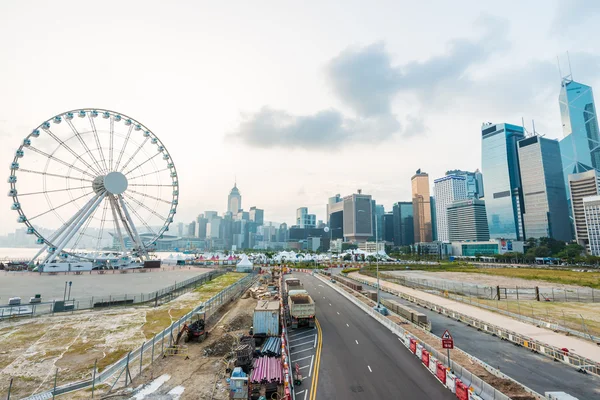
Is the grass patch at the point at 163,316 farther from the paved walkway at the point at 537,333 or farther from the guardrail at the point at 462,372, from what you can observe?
the paved walkway at the point at 537,333

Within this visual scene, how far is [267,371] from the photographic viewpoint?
18688mm

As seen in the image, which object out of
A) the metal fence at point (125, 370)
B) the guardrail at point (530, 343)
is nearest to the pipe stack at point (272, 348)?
the metal fence at point (125, 370)

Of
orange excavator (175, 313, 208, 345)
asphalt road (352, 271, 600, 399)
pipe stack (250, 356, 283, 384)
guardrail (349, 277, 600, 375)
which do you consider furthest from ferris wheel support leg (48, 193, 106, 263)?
asphalt road (352, 271, 600, 399)

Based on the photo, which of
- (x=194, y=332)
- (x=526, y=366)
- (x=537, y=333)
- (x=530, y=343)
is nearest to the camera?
(x=526, y=366)

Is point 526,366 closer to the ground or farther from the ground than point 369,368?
closer to the ground

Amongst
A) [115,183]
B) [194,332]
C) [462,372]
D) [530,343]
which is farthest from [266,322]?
[115,183]

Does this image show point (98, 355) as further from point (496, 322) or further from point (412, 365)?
point (496, 322)

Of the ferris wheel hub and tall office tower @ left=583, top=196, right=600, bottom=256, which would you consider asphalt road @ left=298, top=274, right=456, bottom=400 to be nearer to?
the ferris wheel hub

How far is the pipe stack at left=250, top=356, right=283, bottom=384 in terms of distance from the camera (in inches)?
694

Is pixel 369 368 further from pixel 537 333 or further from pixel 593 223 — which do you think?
pixel 593 223

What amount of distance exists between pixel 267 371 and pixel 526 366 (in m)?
19.0

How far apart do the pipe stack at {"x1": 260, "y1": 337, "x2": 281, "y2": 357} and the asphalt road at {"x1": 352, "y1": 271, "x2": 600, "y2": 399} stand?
15886mm

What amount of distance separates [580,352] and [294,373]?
23.9m

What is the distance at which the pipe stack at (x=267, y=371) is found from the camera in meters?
17.6
